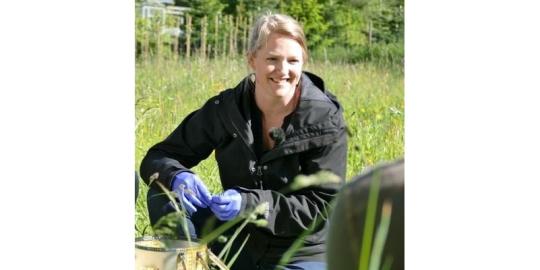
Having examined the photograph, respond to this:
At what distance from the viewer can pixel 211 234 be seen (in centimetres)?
297

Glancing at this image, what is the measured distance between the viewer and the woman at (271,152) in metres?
2.99

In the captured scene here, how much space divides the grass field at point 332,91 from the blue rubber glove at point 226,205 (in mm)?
65

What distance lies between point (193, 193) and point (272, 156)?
0.30 metres

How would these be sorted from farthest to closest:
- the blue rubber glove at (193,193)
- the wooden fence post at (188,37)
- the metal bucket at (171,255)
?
the wooden fence post at (188,37), the blue rubber glove at (193,193), the metal bucket at (171,255)

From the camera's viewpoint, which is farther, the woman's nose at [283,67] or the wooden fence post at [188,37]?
the wooden fence post at [188,37]

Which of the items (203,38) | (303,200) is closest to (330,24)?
(203,38)

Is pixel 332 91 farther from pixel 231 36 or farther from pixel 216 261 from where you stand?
pixel 216 261

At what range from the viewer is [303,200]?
118 inches

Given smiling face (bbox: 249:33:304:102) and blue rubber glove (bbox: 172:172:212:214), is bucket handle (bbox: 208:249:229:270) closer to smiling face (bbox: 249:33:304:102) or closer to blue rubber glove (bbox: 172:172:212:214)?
blue rubber glove (bbox: 172:172:212:214)

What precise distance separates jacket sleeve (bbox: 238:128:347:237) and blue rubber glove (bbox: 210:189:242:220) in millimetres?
23

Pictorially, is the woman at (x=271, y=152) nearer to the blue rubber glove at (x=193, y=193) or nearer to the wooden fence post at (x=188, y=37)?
the blue rubber glove at (x=193, y=193)

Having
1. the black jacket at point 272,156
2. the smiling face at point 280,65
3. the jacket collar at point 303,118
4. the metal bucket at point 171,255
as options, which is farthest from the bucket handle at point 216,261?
the smiling face at point 280,65

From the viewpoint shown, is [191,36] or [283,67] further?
[191,36]
